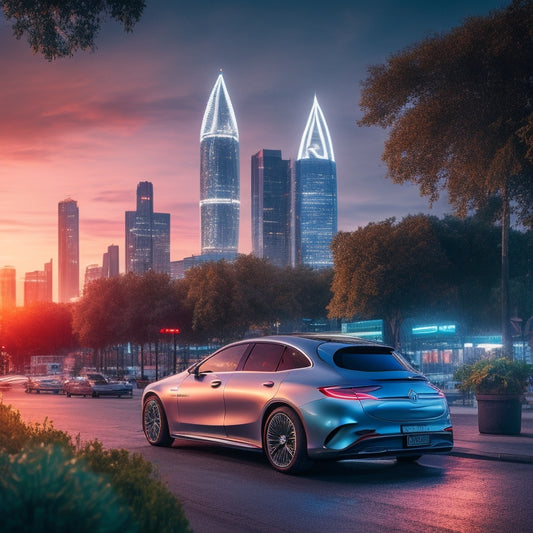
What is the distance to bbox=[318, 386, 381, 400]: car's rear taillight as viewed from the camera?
31.8 feet

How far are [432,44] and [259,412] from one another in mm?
14258

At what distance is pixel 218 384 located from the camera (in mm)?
11617

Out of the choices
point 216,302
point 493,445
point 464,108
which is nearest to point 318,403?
point 493,445

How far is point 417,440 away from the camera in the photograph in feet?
33.0

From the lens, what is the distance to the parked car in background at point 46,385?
57.0 metres

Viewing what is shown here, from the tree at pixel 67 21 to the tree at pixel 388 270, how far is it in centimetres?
4376

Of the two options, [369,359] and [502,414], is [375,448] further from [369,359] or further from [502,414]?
[502,414]

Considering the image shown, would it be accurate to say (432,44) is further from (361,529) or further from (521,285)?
(521,285)

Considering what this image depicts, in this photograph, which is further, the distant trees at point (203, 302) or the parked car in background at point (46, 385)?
the distant trees at point (203, 302)

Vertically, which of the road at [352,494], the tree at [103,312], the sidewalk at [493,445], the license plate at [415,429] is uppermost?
the tree at [103,312]

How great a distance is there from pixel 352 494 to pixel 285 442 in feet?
5.31

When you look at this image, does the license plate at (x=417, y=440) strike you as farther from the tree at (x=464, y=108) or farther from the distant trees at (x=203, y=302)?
the distant trees at (x=203, y=302)

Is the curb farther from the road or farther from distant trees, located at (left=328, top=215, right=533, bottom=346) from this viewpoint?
distant trees, located at (left=328, top=215, right=533, bottom=346)

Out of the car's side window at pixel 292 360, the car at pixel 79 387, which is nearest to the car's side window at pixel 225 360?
the car's side window at pixel 292 360
